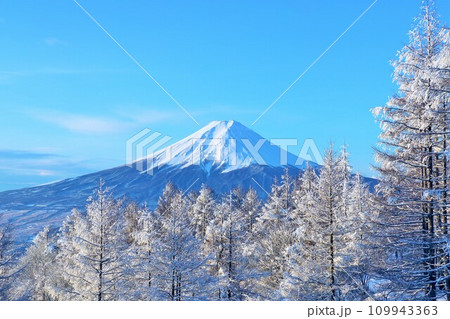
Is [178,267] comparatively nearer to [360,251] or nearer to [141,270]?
[141,270]

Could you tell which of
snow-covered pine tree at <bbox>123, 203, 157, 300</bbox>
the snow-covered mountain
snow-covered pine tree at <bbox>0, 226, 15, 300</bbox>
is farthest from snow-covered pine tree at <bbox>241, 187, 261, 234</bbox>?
the snow-covered mountain

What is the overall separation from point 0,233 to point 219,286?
1449 cm

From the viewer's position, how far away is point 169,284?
19.5m

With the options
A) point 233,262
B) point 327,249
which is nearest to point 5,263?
point 233,262

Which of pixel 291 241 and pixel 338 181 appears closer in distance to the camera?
pixel 338 181

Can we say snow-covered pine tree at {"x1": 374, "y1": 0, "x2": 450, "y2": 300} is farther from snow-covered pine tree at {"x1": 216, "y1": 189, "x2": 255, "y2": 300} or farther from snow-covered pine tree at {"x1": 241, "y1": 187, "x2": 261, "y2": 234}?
snow-covered pine tree at {"x1": 241, "y1": 187, "x2": 261, "y2": 234}

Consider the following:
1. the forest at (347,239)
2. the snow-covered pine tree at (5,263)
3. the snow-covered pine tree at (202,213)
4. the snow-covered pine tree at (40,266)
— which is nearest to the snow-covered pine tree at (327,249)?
the forest at (347,239)

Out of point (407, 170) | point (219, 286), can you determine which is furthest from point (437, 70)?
point (219, 286)

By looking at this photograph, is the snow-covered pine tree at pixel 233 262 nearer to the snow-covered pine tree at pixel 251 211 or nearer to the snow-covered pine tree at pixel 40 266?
the snow-covered pine tree at pixel 251 211

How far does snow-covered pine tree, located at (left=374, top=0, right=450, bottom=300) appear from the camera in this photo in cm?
1184

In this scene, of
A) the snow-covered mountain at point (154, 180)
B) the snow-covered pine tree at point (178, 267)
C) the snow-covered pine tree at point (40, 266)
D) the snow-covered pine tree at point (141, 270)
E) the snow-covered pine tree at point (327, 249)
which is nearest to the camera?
the snow-covered pine tree at point (327, 249)

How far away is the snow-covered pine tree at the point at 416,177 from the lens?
38.8ft

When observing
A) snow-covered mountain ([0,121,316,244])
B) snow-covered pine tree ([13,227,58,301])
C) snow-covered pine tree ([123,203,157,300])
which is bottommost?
snow-covered pine tree ([13,227,58,301])

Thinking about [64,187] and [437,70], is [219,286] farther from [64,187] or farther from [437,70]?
[64,187]
